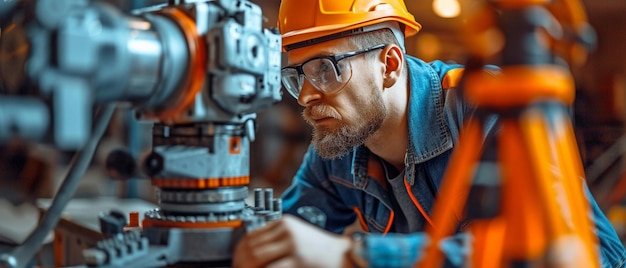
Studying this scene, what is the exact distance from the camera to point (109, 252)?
108cm

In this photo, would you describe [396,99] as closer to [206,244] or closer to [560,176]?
[206,244]

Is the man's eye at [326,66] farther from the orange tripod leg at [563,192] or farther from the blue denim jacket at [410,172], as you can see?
the orange tripod leg at [563,192]

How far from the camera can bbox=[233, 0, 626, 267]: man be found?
5.78ft

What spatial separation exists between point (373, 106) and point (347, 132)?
0.11 metres

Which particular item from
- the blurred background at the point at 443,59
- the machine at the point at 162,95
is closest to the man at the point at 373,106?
the machine at the point at 162,95

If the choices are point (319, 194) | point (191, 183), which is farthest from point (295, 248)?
point (319, 194)

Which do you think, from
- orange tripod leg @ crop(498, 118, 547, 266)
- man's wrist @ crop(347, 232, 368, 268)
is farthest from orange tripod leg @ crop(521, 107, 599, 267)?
man's wrist @ crop(347, 232, 368, 268)

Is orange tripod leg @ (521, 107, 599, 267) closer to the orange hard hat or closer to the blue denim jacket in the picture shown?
A: the blue denim jacket

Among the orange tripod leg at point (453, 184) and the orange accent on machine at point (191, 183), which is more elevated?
the orange tripod leg at point (453, 184)

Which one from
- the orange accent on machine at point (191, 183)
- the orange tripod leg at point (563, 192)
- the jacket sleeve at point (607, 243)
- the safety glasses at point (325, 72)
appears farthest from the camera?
the safety glasses at point (325, 72)

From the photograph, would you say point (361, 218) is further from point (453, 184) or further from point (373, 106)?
point (453, 184)

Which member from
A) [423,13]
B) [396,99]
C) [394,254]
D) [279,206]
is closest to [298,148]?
[423,13]

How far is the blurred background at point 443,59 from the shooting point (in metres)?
4.02

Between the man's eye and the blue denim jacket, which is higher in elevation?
the man's eye
